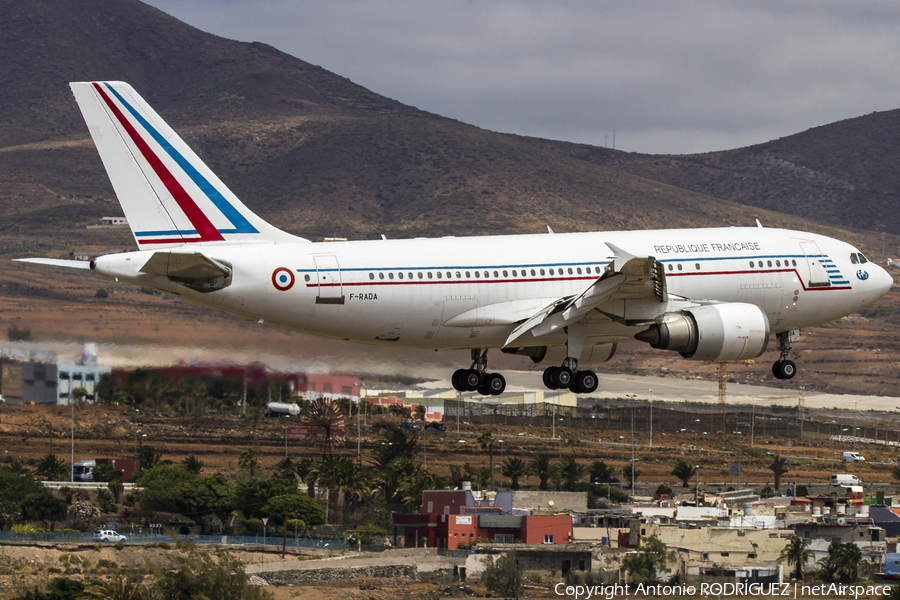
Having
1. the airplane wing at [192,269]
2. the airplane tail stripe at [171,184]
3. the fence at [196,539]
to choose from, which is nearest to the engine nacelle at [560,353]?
the airplane wing at [192,269]

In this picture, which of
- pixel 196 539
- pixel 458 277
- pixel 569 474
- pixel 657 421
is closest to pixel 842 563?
pixel 569 474

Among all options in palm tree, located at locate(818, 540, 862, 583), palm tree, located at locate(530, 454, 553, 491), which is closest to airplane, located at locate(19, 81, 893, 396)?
palm tree, located at locate(818, 540, 862, 583)

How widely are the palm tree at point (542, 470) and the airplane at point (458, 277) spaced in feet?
174

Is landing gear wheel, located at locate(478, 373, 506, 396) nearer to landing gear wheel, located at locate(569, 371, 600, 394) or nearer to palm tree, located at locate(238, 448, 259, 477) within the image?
landing gear wheel, located at locate(569, 371, 600, 394)

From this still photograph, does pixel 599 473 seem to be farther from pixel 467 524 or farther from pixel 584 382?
pixel 584 382

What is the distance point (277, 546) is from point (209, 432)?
30.6 m

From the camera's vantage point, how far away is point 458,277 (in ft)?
148

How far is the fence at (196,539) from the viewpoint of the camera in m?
76.4

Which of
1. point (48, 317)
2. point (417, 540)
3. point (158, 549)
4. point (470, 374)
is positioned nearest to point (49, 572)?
point (158, 549)

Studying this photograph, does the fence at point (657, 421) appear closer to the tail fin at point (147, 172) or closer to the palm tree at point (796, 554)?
the palm tree at point (796, 554)

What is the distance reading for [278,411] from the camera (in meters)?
112

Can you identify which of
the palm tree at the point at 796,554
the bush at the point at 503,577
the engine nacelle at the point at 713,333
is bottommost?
the bush at the point at 503,577

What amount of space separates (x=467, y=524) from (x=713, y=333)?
4284cm

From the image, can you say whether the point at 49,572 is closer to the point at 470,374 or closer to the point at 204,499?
the point at 204,499
